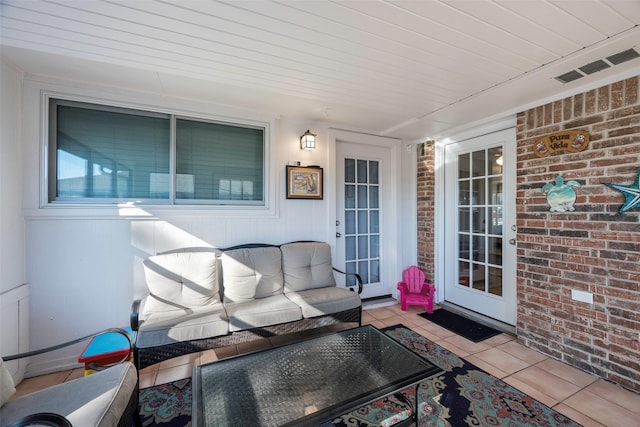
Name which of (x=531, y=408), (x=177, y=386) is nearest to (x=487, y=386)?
(x=531, y=408)

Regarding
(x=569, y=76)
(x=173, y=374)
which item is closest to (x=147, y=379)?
(x=173, y=374)

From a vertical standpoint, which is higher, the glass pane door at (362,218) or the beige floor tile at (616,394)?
the glass pane door at (362,218)

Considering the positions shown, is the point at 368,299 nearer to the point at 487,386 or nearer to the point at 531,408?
the point at 487,386

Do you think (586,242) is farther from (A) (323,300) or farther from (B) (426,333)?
(A) (323,300)

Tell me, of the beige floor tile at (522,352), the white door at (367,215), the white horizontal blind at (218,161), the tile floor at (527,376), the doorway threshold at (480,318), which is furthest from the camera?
the white door at (367,215)

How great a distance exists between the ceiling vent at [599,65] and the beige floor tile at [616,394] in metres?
2.53

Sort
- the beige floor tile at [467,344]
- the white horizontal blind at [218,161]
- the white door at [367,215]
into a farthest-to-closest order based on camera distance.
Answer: the white door at [367,215] → the white horizontal blind at [218,161] → the beige floor tile at [467,344]

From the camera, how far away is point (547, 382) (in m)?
2.15

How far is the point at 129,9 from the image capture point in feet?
4.92

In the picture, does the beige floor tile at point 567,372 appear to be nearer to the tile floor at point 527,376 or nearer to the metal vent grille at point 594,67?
the tile floor at point 527,376

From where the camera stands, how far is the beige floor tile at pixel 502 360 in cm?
233

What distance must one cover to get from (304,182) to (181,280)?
1746 millimetres

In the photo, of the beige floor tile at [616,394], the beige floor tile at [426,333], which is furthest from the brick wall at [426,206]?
the beige floor tile at [616,394]

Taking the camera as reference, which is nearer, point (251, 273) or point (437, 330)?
point (251, 273)
